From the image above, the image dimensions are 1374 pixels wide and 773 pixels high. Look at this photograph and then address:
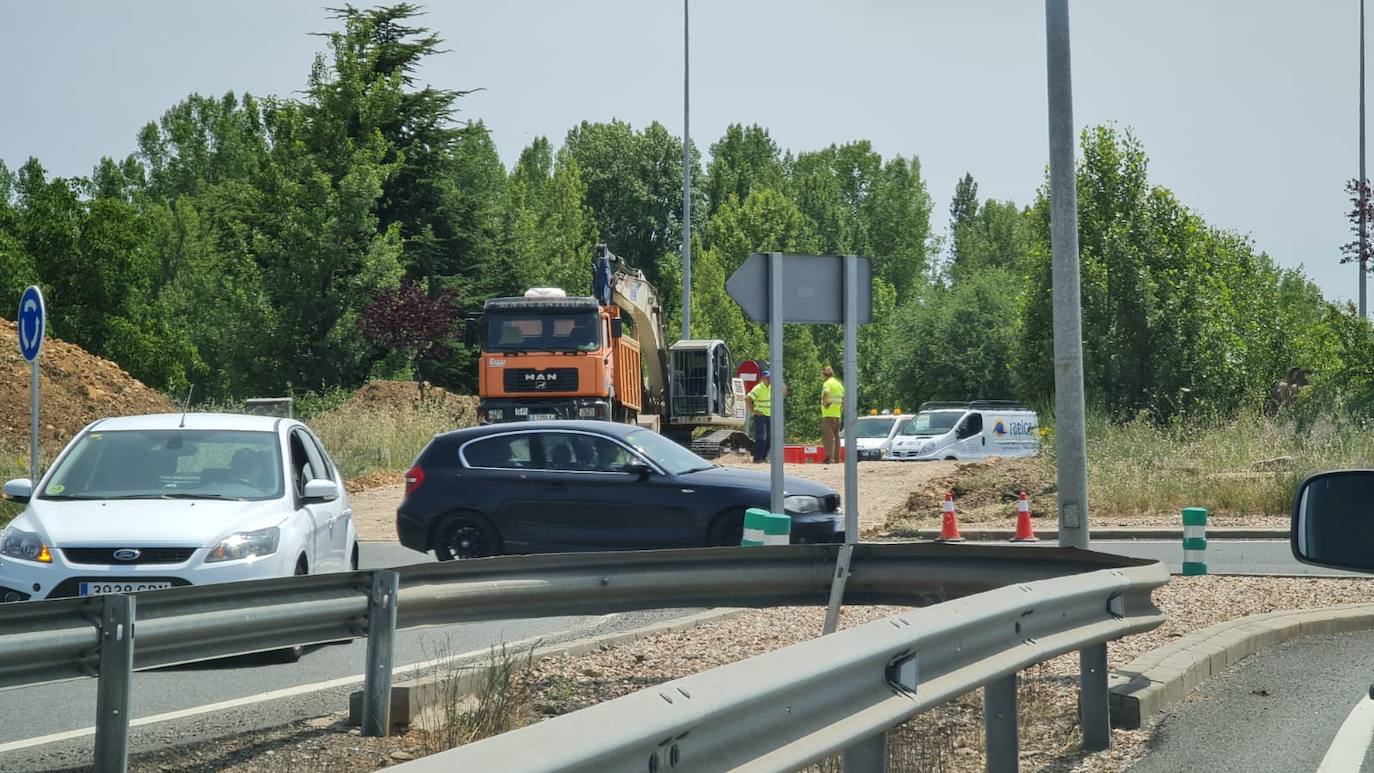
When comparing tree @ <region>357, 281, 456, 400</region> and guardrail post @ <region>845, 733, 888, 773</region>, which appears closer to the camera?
guardrail post @ <region>845, 733, 888, 773</region>

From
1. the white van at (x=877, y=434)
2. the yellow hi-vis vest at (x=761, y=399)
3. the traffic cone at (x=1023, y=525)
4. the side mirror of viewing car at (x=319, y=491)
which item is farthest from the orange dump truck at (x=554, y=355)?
the side mirror of viewing car at (x=319, y=491)

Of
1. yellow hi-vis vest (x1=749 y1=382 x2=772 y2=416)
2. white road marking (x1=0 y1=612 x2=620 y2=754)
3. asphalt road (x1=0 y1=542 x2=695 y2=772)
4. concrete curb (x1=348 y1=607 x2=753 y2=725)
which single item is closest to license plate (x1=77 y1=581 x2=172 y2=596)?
asphalt road (x1=0 y1=542 x2=695 y2=772)

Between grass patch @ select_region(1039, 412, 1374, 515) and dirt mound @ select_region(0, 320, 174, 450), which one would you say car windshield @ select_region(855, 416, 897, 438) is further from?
dirt mound @ select_region(0, 320, 174, 450)

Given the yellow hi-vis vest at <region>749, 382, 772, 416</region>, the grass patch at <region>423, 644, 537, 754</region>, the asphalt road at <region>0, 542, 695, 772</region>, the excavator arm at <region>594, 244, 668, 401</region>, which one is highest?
the excavator arm at <region>594, 244, 668, 401</region>

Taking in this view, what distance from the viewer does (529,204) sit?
84.0 metres

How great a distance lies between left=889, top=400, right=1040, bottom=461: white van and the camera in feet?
131

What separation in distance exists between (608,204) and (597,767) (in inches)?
3275

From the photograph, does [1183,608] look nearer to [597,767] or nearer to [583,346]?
[597,767]

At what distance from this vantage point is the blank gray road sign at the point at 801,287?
11.1 metres

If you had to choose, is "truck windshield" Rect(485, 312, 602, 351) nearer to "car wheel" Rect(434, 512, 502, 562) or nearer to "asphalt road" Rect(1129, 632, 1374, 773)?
"car wheel" Rect(434, 512, 502, 562)

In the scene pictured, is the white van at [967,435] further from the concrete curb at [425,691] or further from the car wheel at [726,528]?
the concrete curb at [425,691]

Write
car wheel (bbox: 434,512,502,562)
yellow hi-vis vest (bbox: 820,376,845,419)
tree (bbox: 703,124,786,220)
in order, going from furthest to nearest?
tree (bbox: 703,124,786,220)
yellow hi-vis vest (bbox: 820,376,845,419)
car wheel (bbox: 434,512,502,562)

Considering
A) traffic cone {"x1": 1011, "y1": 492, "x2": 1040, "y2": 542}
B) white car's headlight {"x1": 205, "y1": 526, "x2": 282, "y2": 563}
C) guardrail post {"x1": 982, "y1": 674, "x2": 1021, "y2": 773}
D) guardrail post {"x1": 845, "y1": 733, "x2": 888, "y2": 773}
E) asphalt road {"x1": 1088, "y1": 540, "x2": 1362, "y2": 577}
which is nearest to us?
guardrail post {"x1": 845, "y1": 733, "x2": 888, "y2": 773}

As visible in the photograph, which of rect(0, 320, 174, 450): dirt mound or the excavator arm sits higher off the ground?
the excavator arm
